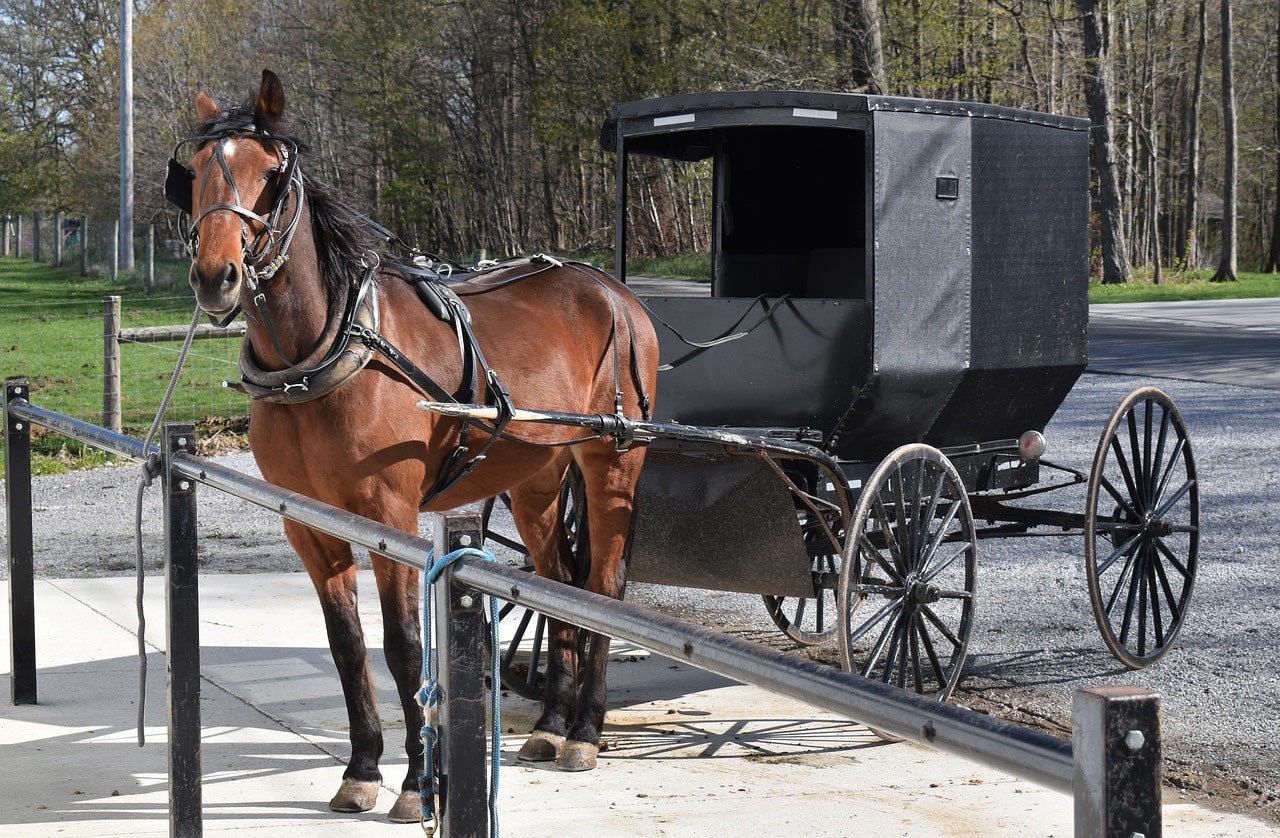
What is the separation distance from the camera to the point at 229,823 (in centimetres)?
436

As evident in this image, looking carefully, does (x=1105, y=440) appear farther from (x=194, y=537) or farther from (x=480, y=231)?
(x=480, y=231)

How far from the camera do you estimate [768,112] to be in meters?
6.00

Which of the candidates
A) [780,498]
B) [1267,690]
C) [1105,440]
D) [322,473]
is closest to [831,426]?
[780,498]

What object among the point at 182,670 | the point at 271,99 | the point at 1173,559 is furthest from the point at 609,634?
the point at 1173,559

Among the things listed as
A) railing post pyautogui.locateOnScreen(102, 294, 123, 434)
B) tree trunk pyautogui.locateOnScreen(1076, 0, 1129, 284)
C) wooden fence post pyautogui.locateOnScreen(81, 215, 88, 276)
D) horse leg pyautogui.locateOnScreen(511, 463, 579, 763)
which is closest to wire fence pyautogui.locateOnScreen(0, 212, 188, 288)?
wooden fence post pyautogui.locateOnScreen(81, 215, 88, 276)

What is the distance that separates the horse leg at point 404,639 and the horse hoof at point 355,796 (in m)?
0.10

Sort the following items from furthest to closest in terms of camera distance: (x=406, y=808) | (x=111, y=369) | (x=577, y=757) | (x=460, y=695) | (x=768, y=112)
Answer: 1. (x=111, y=369)
2. (x=768, y=112)
3. (x=577, y=757)
4. (x=406, y=808)
5. (x=460, y=695)

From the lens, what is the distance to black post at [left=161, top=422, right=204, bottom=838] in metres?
3.55

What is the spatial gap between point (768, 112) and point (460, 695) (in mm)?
4230

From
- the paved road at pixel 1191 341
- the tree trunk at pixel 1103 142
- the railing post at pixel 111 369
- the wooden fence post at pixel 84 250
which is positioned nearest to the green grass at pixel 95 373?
the railing post at pixel 111 369

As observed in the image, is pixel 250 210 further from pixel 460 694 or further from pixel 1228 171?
pixel 1228 171

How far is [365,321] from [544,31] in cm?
2945

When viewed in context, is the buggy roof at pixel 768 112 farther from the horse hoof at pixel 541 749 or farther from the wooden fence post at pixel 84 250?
the wooden fence post at pixel 84 250

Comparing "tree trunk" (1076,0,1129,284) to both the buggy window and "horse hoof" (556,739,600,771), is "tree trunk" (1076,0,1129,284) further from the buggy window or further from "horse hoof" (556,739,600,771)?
"horse hoof" (556,739,600,771)
